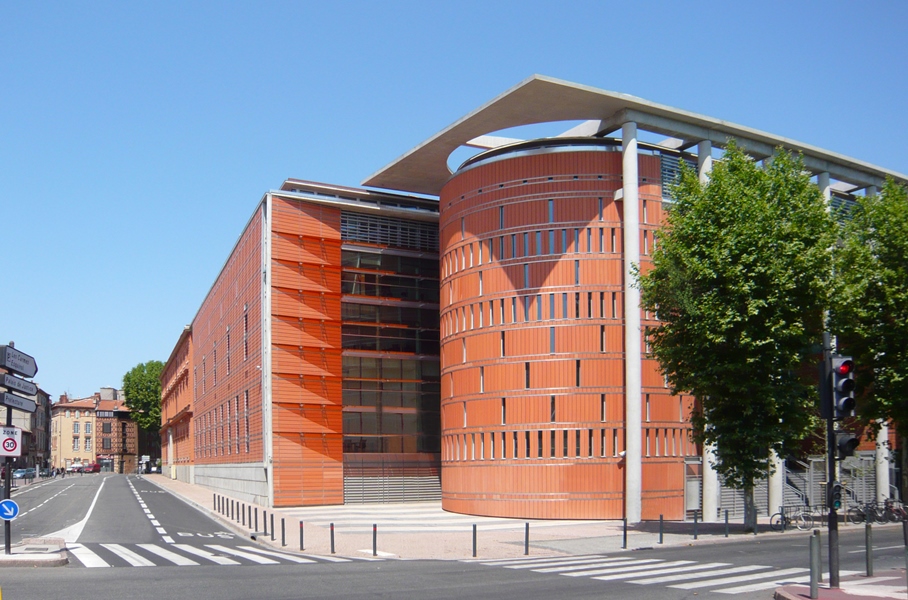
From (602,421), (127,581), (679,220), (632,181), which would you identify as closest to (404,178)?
(632,181)

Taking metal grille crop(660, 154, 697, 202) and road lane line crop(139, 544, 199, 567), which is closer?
road lane line crop(139, 544, 199, 567)

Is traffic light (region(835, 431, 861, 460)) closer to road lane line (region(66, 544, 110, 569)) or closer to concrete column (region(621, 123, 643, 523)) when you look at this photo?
road lane line (region(66, 544, 110, 569))

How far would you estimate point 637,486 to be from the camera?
119 ft

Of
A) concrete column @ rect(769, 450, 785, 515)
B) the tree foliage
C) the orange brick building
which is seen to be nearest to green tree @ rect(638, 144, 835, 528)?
the tree foliage

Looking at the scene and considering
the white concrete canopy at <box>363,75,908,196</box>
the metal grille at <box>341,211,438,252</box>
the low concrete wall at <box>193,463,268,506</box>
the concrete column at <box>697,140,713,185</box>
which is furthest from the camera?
the metal grille at <box>341,211,438,252</box>

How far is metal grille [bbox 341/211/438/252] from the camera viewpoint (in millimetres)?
52094

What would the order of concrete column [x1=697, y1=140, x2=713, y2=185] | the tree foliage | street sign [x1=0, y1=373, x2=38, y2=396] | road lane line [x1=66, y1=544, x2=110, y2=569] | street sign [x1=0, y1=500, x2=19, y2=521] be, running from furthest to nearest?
concrete column [x1=697, y1=140, x2=713, y2=185], the tree foliage, street sign [x1=0, y1=373, x2=38, y2=396], road lane line [x1=66, y1=544, x2=110, y2=569], street sign [x1=0, y1=500, x2=19, y2=521]

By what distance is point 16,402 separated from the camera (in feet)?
71.3

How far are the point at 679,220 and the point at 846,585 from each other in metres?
16.1

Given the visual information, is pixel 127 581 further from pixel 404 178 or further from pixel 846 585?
pixel 404 178

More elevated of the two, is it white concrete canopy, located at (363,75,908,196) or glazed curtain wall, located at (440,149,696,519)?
white concrete canopy, located at (363,75,908,196)

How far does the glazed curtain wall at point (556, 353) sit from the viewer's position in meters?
37.3

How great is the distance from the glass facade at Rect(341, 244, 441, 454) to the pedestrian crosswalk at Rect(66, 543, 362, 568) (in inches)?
1028

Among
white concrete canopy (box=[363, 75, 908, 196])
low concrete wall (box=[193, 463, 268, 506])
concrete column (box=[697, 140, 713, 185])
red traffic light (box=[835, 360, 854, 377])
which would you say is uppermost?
white concrete canopy (box=[363, 75, 908, 196])
